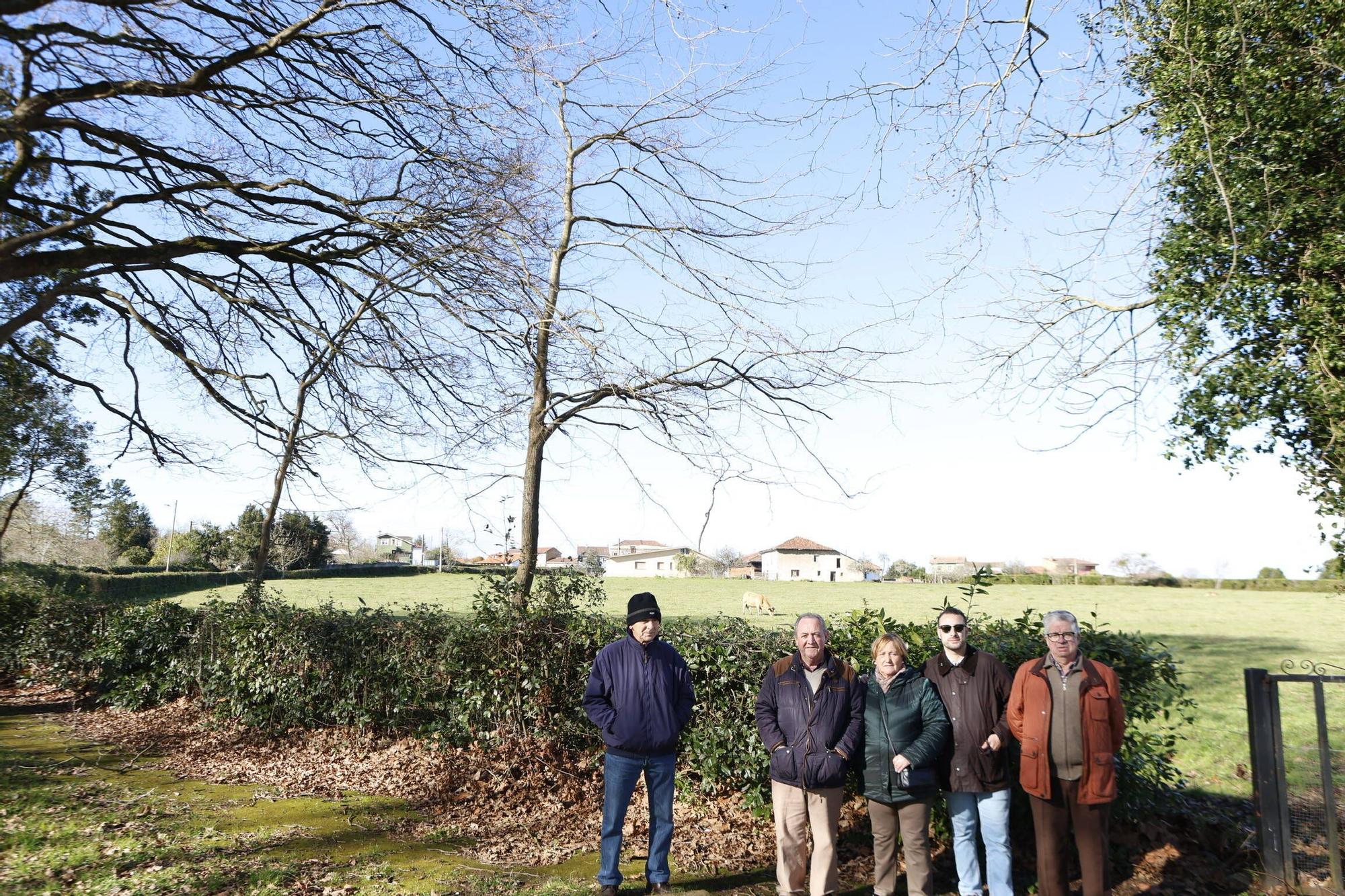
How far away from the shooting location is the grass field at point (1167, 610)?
1204cm

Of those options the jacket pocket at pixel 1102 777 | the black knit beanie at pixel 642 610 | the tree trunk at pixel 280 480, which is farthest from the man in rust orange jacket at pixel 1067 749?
the tree trunk at pixel 280 480

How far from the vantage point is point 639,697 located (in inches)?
203

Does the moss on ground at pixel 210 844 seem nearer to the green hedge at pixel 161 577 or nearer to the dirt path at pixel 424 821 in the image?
the dirt path at pixel 424 821

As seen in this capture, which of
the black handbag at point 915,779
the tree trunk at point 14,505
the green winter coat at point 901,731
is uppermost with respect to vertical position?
the tree trunk at point 14,505

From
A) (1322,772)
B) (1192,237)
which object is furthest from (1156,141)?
(1322,772)

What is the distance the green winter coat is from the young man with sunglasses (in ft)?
0.40

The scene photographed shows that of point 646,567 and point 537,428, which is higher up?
point 537,428

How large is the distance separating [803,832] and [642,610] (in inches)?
63.5

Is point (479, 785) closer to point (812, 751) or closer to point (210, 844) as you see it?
point (210, 844)

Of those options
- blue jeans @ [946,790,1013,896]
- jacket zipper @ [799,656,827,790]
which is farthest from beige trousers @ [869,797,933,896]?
jacket zipper @ [799,656,827,790]

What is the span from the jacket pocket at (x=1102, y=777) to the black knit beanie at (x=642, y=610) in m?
2.60

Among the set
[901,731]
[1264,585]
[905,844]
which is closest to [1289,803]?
[905,844]

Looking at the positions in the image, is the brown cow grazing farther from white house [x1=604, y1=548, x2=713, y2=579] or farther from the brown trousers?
the brown trousers

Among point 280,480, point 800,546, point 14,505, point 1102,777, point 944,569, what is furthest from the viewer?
point 944,569
